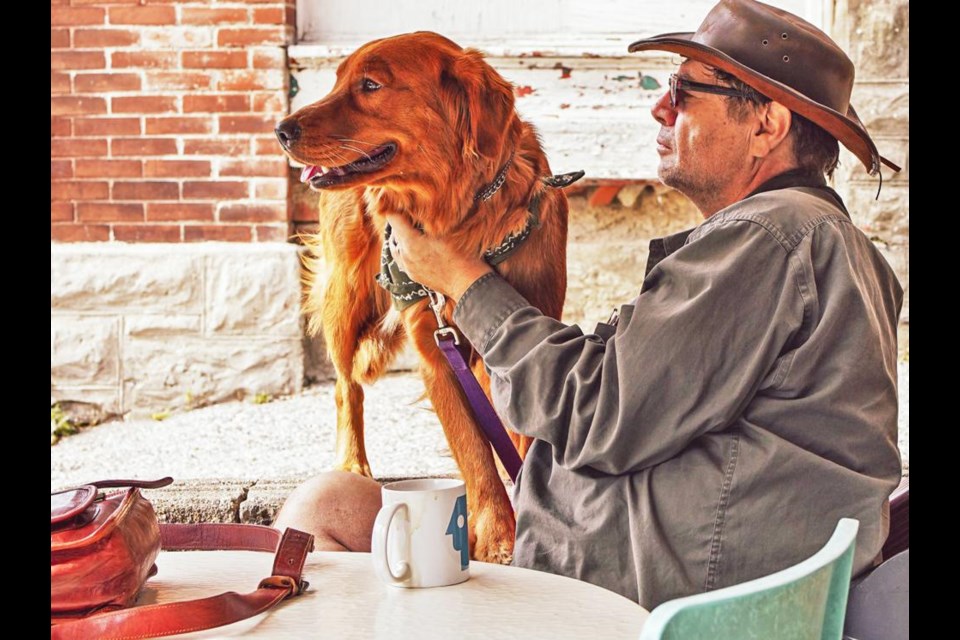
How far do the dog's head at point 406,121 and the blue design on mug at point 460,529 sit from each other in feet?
3.36

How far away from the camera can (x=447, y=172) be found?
2.19m

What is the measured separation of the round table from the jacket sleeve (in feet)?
0.70

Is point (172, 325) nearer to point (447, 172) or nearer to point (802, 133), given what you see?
point (447, 172)

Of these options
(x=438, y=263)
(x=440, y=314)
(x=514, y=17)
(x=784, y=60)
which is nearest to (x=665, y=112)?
(x=784, y=60)

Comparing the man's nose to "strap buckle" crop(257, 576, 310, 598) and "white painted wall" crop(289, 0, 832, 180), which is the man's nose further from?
"white painted wall" crop(289, 0, 832, 180)

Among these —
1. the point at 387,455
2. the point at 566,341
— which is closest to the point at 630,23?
the point at 387,455

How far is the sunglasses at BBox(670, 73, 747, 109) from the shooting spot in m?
1.49

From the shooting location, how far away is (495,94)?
214cm

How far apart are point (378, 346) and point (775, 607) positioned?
6.70 ft

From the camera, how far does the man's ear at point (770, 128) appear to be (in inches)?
57.9

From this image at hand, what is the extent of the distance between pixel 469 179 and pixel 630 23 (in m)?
2.47

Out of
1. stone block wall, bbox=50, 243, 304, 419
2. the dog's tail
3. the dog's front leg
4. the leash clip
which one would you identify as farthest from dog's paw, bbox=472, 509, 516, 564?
stone block wall, bbox=50, 243, 304, 419

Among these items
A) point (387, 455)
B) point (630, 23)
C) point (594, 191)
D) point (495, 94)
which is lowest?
point (387, 455)
